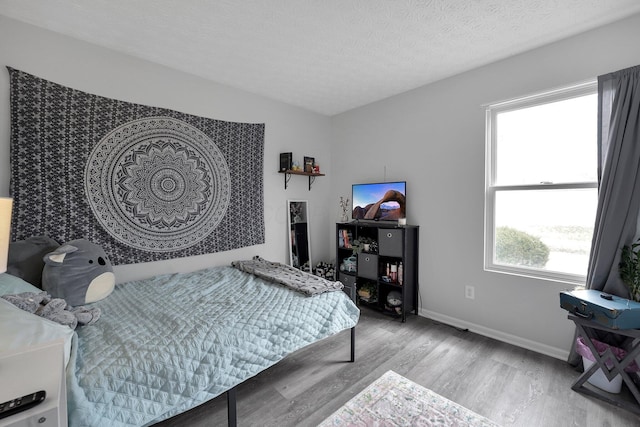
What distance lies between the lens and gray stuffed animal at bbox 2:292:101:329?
127cm

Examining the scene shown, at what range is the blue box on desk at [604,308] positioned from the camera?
1.58m

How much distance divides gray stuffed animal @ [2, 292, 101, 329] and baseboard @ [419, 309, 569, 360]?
9.47ft

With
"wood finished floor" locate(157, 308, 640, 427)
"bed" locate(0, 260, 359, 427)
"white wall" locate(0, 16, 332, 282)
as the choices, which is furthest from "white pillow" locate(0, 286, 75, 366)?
"white wall" locate(0, 16, 332, 282)

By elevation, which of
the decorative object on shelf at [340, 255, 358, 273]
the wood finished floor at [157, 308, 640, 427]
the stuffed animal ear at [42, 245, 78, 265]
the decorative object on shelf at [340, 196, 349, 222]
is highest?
the decorative object on shelf at [340, 196, 349, 222]

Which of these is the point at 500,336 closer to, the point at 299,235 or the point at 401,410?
the point at 401,410

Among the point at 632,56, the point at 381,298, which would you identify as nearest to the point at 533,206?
the point at 632,56

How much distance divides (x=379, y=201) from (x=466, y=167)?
0.97m

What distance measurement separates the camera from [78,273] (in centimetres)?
177

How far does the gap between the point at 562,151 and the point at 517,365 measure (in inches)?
67.1

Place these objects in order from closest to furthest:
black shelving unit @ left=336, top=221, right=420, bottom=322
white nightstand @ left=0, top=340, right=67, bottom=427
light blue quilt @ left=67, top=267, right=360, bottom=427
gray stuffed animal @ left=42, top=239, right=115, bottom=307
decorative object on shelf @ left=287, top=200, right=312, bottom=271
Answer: white nightstand @ left=0, top=340, right=67, bottom=427
light blue quilt @ left=67, top=267, right=360, bottom=427
gray stuffed animal @ left=42, top=239, right=115, bottom=307
black shelving unit @ left=336, top=221, right=420, bottom=322
decorative object on shelf @ left=287, top=200, right=312, bottom=271

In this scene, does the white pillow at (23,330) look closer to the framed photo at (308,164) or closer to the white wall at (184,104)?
the white wall at (184,104)

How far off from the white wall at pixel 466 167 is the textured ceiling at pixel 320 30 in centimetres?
16

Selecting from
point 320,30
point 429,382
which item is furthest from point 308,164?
point 429,382

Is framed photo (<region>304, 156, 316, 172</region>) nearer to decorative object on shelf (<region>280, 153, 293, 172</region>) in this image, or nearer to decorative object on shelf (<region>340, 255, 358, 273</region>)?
decorative object on shelf (<region>280, 153, 293, 172</region>)
